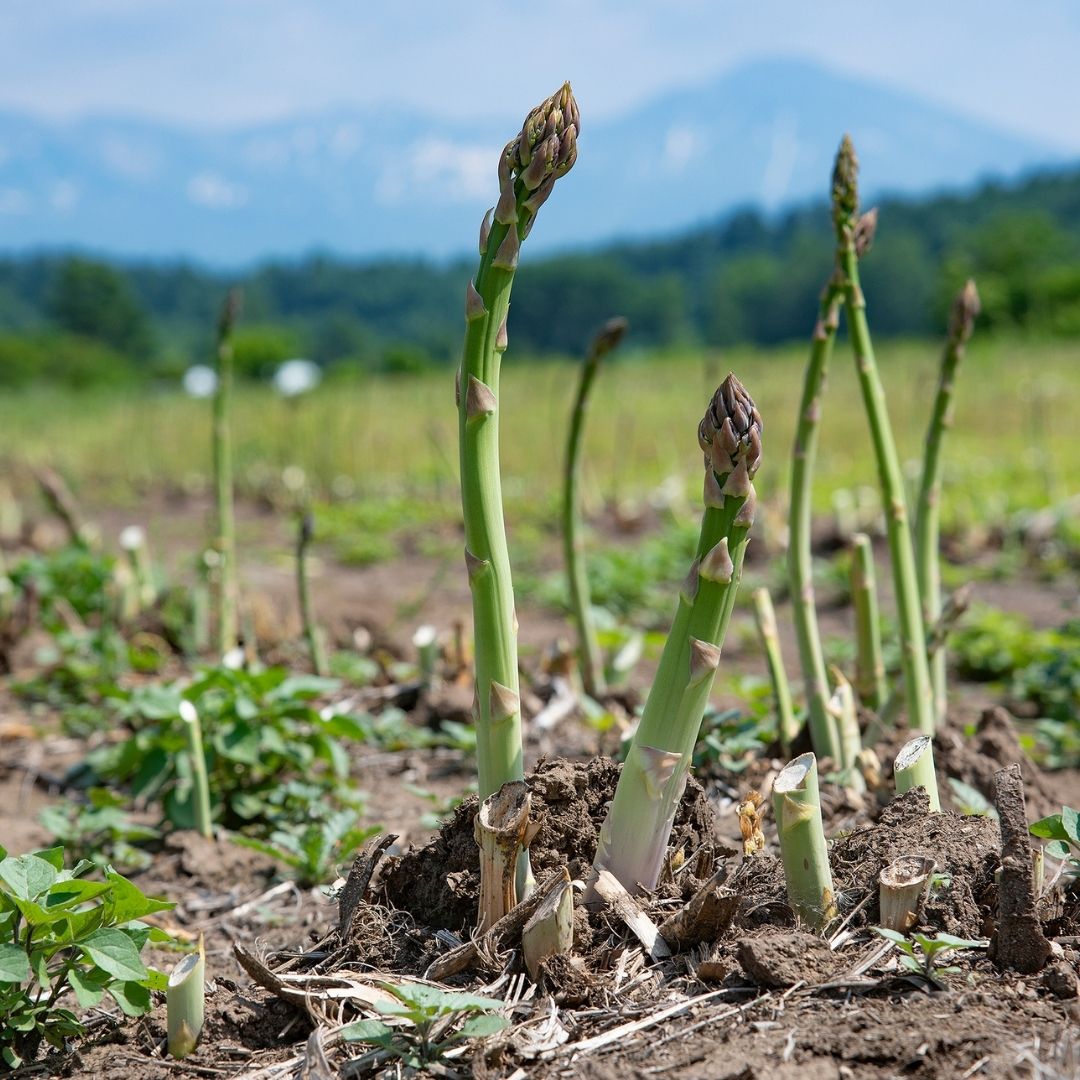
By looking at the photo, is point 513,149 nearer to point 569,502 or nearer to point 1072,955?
point 1072,955

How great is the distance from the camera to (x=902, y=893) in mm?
1752

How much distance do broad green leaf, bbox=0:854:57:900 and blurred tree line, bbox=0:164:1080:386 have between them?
145 feet

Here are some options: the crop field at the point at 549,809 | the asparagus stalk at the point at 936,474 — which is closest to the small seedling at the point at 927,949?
the crop field at the point at 549,809

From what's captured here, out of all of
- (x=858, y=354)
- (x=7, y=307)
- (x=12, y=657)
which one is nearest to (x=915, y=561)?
(x=858, y=354)

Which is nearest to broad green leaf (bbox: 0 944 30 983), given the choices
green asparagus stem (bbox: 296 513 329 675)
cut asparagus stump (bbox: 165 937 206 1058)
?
cut asparagus stump (bbox: 165 937 206 1058)

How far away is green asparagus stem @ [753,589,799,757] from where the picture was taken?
272 centimetres

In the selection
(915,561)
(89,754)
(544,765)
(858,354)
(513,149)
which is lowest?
(89,754)

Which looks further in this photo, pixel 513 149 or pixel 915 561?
pixel 915 561

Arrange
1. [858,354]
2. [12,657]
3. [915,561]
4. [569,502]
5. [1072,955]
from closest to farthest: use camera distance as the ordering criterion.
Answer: [1072,955] < [858,354] < [915,561] < [569,502] < [12,657]

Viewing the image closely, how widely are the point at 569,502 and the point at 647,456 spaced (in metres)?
11.3

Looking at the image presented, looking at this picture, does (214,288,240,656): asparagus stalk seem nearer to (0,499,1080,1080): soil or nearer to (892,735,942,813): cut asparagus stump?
(0,499,1080,1080): soil

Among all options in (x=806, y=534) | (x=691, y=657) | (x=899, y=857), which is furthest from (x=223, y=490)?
(x=899, y=857)

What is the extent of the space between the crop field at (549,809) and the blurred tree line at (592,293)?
136ft

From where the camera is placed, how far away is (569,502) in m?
3.74
